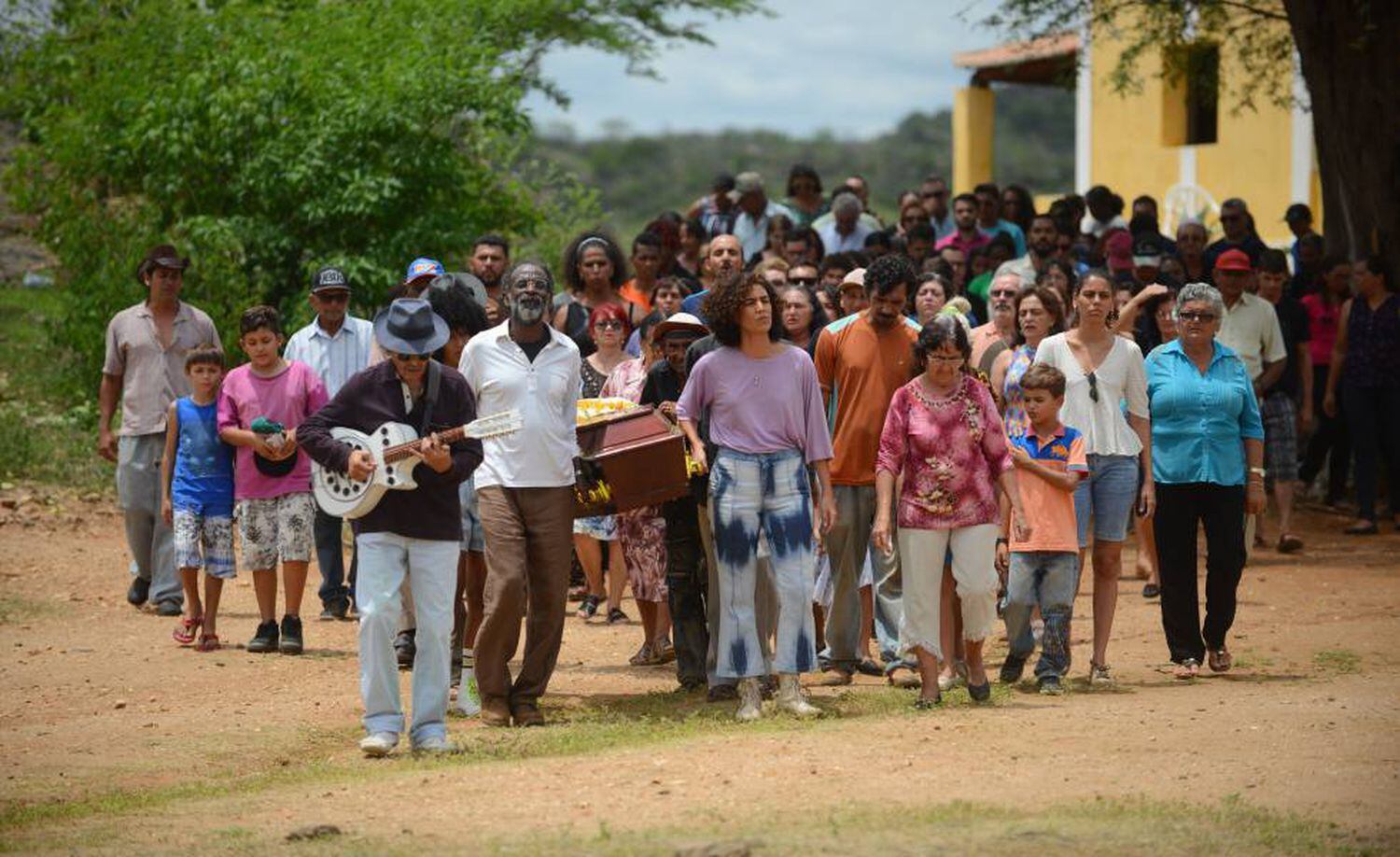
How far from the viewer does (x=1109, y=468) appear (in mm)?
10445

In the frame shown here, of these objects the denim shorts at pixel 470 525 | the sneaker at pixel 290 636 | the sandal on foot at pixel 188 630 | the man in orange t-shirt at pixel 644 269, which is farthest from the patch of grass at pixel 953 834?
the man in orange t-shirt at pixel 644 269

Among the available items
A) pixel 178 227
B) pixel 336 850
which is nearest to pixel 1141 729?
pixel 336 850

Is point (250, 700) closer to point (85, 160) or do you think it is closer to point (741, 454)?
point (741, 454)

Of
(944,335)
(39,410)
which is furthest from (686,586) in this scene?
(39,410)

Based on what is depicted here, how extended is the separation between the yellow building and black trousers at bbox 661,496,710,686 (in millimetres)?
15690

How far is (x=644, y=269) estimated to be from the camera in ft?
46.8

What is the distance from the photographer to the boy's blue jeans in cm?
1005

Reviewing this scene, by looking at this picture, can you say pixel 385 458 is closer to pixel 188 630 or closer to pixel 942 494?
pixel 942 494

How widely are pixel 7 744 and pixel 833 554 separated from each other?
417 centimetres

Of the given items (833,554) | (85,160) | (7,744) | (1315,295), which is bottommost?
(7,744)

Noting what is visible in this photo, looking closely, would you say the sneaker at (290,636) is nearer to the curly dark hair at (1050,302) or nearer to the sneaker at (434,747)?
the sneaker at (434,747)

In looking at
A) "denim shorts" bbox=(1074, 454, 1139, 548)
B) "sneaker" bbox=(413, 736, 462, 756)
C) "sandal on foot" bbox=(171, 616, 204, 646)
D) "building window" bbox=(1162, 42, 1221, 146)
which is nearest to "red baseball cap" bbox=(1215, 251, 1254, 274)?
"denim shorts" bbox=(1074, 454, 1139, 548)

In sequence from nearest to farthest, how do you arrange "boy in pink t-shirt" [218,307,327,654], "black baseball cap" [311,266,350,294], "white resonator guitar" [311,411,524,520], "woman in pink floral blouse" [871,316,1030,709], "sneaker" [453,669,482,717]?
"white resonator guitar" [311,411,524,520], "woman in pink floral blouse" [871,316,1030,709], "sneaker" [453,669,482,717], "boy in pink t-shirt" [218,307,327,654], "black baseball cap" [311,266,350,294]

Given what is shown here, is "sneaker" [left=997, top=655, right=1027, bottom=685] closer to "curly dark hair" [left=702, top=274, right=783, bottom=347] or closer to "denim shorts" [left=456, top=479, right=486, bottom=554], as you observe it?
"curly dark hair" [left=702, top=274, right=783, bottom=347]
